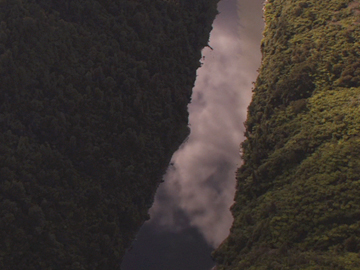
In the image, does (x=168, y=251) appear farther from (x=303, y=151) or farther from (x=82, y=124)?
(x=303, y=151)

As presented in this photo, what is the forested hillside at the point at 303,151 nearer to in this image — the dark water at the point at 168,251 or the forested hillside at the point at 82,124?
the dark water at the point at 168,251

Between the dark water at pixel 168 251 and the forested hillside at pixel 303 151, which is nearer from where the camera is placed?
the forested hillside at pixel 303 151

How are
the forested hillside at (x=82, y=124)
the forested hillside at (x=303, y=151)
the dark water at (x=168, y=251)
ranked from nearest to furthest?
the forested hillside at (x=303, y=151), the forested hillside at (x=82, y=124), the dark water at (x=168, y=251)

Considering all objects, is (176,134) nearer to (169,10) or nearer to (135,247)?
(135,247)

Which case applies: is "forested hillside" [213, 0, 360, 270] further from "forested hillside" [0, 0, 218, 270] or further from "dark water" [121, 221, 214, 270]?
"forested hillside" [0, 0, 218, 270]

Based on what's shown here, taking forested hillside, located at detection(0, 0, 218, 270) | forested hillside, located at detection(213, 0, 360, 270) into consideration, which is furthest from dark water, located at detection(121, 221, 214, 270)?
forested hillside, located at detection(213, 0, 360, 270)

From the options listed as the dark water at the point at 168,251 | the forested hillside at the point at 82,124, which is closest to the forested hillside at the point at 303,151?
the dark water at the point at 168,251
